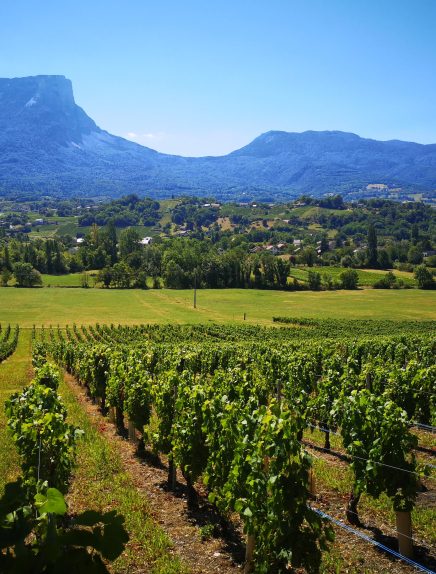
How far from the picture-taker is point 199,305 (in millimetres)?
106500

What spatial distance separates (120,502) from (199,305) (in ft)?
310

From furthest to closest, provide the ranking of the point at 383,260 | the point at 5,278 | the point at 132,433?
the point at 383,260
the point at 5,278
the point at 132,433

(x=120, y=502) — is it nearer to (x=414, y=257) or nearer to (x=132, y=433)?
(x=132, y=433)

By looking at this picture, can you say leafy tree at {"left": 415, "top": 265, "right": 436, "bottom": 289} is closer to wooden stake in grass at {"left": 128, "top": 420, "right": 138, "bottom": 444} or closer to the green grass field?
the green grass field

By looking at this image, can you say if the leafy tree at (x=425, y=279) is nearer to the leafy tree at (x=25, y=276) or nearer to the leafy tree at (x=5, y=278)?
the leafy tree at (x=25, y=276)

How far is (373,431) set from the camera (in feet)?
34.7

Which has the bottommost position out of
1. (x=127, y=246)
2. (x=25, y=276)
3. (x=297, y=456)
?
(x=297, y=456)

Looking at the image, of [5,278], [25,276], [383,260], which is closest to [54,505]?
[25,276]

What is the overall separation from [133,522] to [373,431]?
20.2 feet

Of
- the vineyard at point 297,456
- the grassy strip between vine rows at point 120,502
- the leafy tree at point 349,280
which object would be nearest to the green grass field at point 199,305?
the leafy tree at point 349,280

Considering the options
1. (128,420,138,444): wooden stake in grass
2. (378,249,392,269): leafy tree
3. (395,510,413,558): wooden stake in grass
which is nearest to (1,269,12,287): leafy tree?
(128,420,138,444): wooden stake in grass

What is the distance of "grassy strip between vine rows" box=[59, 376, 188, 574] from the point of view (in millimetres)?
9367

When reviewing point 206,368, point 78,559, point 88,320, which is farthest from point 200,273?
point 78,559

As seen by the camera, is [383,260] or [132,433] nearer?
[132,433]
